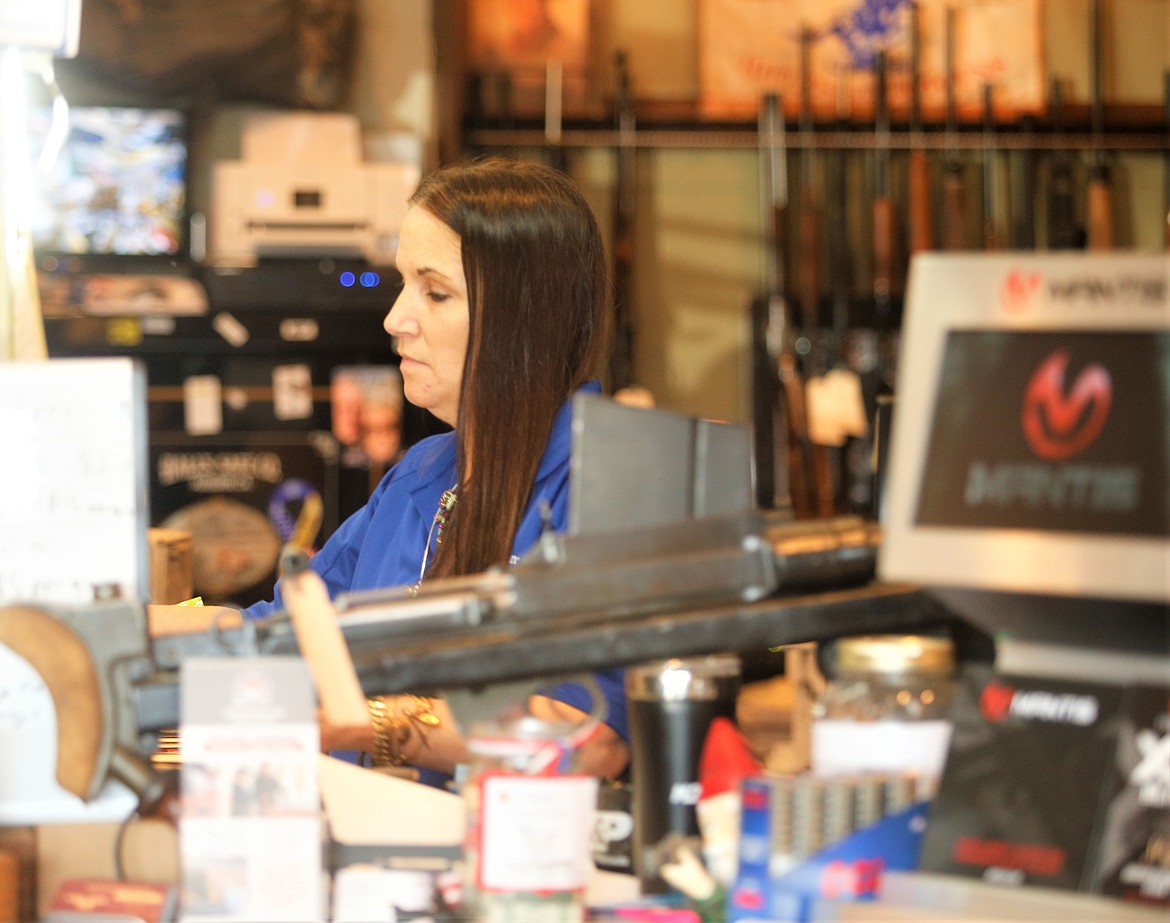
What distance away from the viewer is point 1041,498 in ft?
2.41

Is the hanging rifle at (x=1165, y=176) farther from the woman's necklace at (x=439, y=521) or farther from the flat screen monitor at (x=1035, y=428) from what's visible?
the flat screen monitor at (x=1035, y=428)

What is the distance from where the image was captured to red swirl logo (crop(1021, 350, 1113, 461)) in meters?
0.73

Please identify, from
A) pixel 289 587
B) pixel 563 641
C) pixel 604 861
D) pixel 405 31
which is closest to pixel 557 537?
pixel 563 641

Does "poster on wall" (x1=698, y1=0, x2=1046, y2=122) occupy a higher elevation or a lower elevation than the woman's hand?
higher

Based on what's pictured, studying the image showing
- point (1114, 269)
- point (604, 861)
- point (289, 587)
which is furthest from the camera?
point (604, 861)

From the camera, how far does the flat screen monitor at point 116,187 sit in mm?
3659

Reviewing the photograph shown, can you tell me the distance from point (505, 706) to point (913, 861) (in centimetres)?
27

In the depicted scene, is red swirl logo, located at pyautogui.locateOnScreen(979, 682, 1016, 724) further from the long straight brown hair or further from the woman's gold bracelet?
the long straight brown hair

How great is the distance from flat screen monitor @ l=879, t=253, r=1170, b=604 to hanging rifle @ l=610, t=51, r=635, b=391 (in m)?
3.21

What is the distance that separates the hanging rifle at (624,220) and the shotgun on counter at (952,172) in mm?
920

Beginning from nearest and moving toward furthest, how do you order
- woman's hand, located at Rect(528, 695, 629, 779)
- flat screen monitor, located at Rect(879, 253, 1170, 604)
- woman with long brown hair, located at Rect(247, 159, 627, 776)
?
flat screen monitor, located at Rect(879, 253, 1170, 604), woman's hand, located at Rect(528, 695, 629, 779), woman with long brown hair, located at Rect(247, 159, 627, 776)

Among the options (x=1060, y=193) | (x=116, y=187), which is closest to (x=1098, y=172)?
(x=1060, y=193)

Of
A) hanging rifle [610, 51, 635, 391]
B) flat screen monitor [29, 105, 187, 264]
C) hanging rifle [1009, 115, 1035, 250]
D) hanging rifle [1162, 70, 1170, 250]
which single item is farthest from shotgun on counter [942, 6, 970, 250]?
flat screen monitor [29, 105, 187, 264]

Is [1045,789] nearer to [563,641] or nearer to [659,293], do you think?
[563,641]
